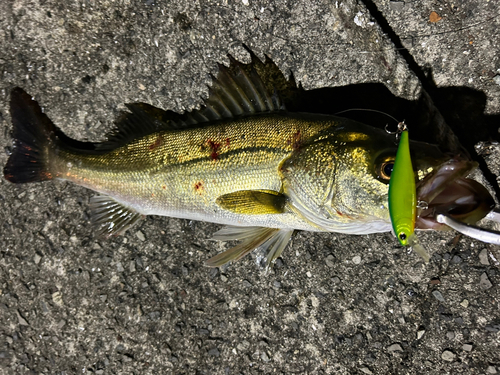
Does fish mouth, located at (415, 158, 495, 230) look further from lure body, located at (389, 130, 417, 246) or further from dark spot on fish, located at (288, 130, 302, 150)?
dark spot on fish, located at (288, 130, 302, 150)

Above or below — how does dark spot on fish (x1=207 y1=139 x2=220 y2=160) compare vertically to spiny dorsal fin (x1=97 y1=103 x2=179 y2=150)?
below

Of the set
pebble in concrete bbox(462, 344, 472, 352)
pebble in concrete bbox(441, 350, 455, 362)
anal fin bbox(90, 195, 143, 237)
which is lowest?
pebble in concrete bbox(441, 350, 455, 362)

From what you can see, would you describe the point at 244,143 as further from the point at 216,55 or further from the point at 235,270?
the point at 235,270

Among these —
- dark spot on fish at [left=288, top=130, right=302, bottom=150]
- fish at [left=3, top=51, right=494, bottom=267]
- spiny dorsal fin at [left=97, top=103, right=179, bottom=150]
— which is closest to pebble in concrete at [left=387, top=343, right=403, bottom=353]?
fish at [left=3, top=51, right=494, bottom=267]

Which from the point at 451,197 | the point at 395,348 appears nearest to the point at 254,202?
the point at 451,197

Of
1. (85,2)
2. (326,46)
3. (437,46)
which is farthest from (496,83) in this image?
(85,2)

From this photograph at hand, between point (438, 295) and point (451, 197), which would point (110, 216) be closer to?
point (451, 197)

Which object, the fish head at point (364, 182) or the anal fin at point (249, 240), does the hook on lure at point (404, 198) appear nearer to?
the fish head at point (364, 182)
